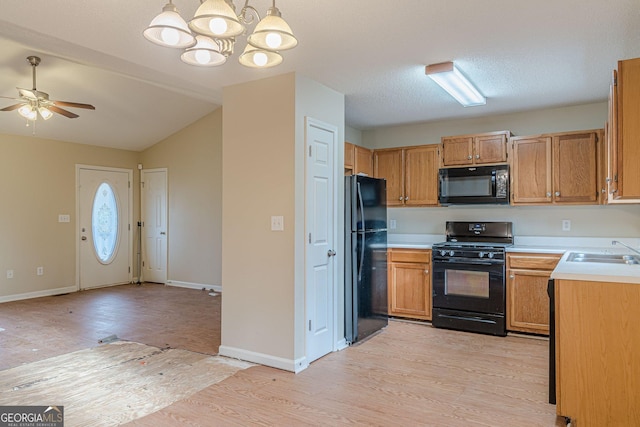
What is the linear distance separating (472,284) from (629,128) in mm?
2438

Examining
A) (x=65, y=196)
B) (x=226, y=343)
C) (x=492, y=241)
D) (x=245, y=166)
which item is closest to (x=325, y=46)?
(x=245, y=166)

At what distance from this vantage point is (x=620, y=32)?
2.60 meters

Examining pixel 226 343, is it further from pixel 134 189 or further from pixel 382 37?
pixel 134 189

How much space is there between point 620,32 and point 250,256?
119 inches

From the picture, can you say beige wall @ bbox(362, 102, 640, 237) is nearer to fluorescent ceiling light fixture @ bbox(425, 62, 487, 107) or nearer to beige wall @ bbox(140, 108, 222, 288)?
fluorescent ceiling light fixture @ bbox(425, 62, 487, 107)

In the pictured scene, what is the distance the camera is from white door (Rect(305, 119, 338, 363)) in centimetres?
343

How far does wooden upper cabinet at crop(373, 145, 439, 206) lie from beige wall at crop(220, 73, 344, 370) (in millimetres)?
1675

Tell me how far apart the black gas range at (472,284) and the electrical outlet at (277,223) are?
6.69 feet

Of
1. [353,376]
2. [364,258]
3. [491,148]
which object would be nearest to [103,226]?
[364,258]

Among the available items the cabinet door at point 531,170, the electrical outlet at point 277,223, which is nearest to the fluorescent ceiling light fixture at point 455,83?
the cabinet door at point 531,170

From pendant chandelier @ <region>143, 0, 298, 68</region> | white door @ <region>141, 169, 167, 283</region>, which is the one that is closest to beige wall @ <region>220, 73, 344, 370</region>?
pendant chandelier @ <region>143, 0, 298, 68</region>

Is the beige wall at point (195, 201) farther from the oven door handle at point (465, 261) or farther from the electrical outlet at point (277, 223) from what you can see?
the oven door handle at point (465, 261)

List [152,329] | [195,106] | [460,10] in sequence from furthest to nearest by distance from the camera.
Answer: [195,106]
[152,329]
[460,10]

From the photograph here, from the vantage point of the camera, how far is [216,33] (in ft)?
5.48
